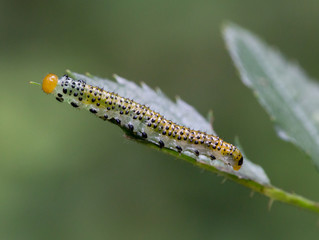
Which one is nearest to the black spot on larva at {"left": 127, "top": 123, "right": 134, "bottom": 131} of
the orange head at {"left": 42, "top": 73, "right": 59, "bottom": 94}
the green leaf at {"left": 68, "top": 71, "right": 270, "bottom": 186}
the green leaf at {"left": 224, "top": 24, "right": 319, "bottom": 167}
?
the green leaf at {"left": 68, "top": 71, "right": 270, "bottom": 186}

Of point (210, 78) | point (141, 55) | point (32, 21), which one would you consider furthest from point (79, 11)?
point (210, 78)

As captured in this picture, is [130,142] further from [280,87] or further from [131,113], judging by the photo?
[131,113]

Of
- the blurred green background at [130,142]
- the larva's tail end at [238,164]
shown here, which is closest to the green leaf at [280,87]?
the larva's tail end at [238,164]

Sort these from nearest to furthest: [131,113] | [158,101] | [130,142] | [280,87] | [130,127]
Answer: [130,127] → [158,101] → [131,113] → [280,87] → [130,142]

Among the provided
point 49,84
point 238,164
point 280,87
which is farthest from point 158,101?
point 280,87

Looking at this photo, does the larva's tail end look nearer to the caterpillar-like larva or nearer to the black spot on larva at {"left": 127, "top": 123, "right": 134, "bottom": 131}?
the caterpillar-like larva
